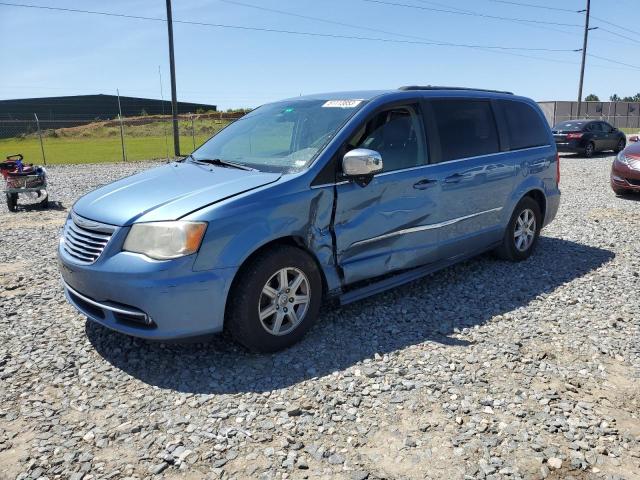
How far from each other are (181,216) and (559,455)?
8.38 ft

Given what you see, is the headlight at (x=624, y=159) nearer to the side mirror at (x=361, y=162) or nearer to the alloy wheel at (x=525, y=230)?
the alloy wheel at (x=525, y=230)

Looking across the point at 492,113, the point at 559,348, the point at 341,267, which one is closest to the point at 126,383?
the point at 341,267

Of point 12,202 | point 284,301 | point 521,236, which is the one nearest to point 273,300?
point 284,301

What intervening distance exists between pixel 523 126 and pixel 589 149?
627 inches

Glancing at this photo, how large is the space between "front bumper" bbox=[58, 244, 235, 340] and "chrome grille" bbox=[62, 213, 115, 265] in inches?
3.3

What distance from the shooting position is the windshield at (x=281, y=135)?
4.13 metres

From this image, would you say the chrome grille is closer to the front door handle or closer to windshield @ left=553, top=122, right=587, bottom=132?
the front door handle

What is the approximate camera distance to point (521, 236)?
19.7 feet

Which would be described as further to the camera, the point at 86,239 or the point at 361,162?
the point at 361,162

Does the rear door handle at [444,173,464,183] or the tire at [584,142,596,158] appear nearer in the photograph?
the rear door handle at [444,173,464,183]

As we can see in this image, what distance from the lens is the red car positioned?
10180 millimetres

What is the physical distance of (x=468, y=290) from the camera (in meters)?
5.10

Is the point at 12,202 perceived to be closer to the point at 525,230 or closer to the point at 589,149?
the point at 525,230

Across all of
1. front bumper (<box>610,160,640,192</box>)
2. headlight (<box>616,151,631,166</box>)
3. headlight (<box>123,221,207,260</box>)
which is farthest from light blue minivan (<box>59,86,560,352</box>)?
headlight (<box>616,151,631,166</box>)
